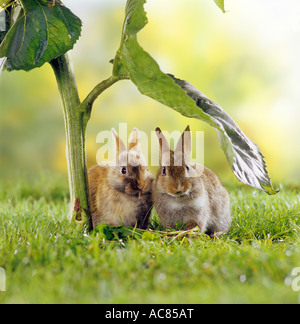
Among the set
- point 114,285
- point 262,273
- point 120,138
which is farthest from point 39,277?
point 120,138

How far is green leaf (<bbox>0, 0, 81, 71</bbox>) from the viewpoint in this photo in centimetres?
178

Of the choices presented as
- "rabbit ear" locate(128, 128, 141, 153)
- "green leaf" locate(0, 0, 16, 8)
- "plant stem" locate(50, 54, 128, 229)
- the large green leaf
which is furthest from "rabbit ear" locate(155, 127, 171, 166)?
"green leaf" locate(0, 0, 16, 8)

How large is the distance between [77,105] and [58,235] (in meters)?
0.51

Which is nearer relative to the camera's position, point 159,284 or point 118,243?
point 159,284

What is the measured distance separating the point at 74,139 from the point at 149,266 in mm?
652

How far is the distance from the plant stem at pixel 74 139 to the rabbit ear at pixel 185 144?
1.41 ft

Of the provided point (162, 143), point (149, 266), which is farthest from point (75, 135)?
point (149, 266)

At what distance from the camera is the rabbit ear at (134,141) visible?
2229 mm

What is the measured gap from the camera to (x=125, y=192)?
211cm

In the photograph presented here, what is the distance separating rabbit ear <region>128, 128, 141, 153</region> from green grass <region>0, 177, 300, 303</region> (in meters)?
0.45

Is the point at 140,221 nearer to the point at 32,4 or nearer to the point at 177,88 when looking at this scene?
the point at 177,88

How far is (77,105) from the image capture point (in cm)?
193

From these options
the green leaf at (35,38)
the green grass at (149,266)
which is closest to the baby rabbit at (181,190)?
the green grass at (149,266)

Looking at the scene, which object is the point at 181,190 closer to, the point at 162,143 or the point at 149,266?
the point at 162,143
